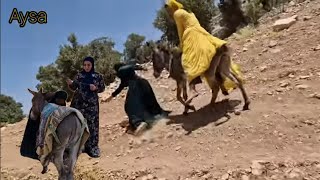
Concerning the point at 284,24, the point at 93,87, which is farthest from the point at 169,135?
the point at 284,24

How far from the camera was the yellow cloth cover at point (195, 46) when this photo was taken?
739 cm

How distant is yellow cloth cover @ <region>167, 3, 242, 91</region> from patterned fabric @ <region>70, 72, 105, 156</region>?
1520 millimetres

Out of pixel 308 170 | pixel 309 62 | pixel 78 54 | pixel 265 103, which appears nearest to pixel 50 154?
pixel 308 170

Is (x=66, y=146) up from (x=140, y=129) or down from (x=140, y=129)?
up

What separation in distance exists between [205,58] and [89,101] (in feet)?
6.40

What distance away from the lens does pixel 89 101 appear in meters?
6.93

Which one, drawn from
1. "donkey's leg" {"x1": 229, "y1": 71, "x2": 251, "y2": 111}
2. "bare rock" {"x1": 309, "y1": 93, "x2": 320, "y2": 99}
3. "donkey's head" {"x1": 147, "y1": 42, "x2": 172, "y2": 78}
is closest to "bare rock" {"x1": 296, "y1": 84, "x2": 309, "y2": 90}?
"bare rock" {"x1": 309, "y1": 93, "x2": 320, "y2": 99}

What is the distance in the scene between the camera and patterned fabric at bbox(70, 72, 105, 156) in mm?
6855

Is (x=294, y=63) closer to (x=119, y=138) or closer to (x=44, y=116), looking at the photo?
(x=119, y=138)

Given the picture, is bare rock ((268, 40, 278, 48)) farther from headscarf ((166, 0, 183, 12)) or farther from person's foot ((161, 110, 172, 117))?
person's foot ((161, 110, 172, 117))

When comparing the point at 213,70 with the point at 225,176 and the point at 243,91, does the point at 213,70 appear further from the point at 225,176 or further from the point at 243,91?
the point at 225,176

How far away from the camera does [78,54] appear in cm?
2256

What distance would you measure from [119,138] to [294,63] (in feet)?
12.8

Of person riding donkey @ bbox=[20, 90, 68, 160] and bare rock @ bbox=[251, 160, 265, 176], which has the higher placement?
person riding donkey @ bbox=[20, 90, 68, 160]
